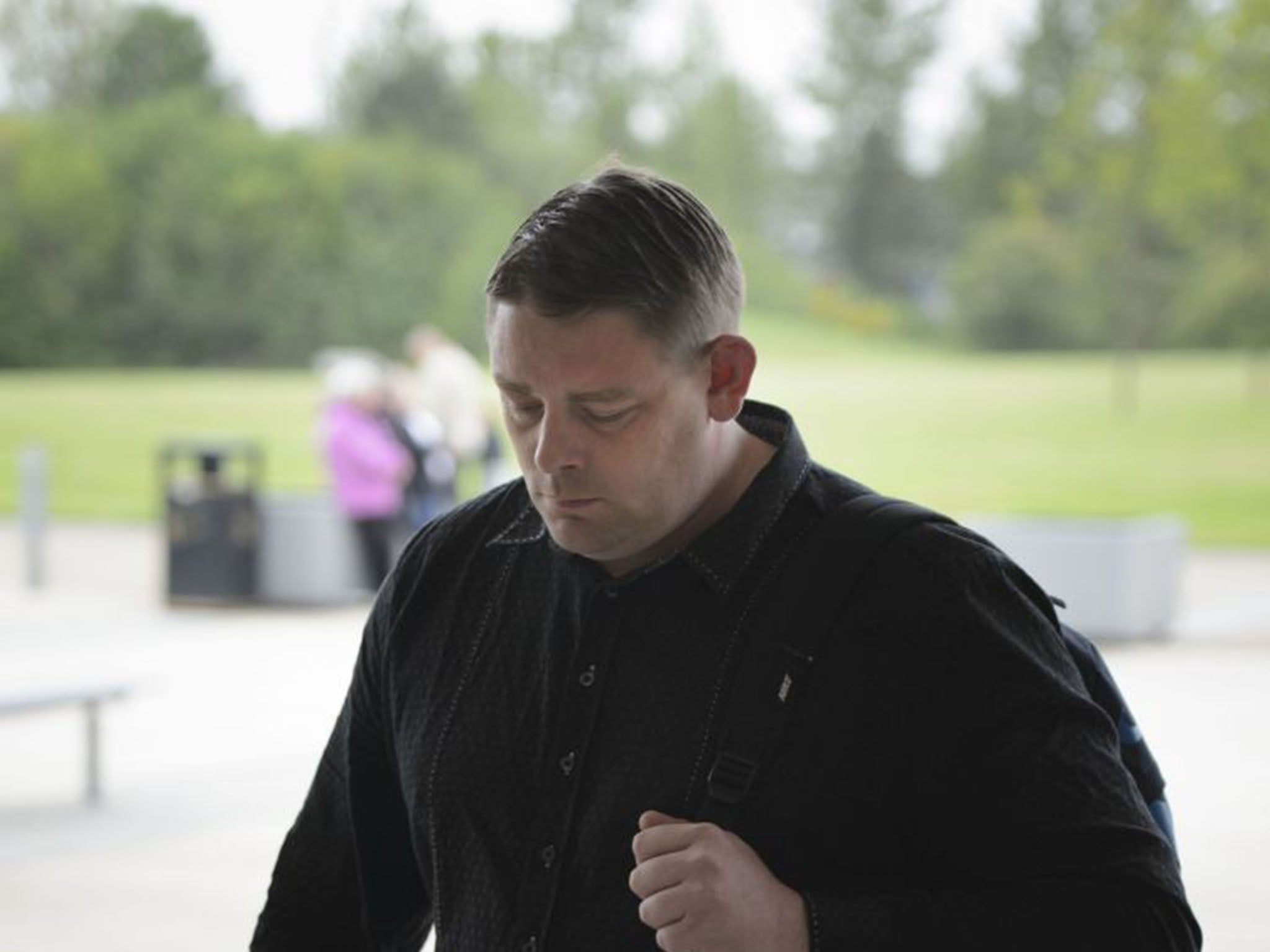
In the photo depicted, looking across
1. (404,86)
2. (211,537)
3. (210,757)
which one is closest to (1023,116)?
(404,86)

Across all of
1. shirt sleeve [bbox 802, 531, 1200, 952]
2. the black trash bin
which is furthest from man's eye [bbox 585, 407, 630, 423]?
the black trash bin

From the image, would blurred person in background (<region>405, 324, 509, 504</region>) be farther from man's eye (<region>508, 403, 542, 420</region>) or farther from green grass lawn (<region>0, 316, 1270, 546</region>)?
man's eye (<region>508, 403, 542, 420</region>)

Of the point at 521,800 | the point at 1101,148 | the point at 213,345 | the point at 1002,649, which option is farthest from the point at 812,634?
the point at 213,345

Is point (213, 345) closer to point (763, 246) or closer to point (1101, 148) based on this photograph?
point (763, 246)

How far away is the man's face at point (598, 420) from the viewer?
6.54ft

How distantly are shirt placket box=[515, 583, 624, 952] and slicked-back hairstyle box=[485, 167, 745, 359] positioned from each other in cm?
29

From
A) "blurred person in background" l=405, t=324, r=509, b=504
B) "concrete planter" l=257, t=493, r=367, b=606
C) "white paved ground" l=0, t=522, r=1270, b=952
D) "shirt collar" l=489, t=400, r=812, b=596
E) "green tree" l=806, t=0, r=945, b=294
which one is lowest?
"white paved ground" l=0, t=522, r=1270, b=952

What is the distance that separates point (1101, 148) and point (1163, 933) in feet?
63.4

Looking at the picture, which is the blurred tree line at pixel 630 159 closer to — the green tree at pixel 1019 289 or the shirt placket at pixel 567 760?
the green tree at pixel 1019 289

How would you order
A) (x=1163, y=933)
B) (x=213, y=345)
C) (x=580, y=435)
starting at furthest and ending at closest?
(x=213, y=345)
(x=580, y=435)
(x=1163, y=933)

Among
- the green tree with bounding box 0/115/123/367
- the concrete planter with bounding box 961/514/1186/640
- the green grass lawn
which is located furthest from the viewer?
the green tree with bounding box 0/115/123/367

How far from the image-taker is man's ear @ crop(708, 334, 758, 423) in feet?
6.74

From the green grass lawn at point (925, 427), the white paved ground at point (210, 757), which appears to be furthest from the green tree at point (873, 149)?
the white paved ground at point (210, 757)

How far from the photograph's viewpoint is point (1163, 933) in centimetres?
188
